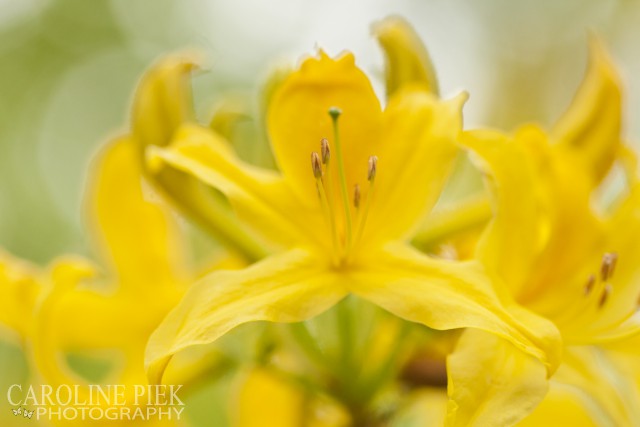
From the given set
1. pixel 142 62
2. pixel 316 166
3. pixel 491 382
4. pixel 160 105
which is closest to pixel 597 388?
pixel 491 382

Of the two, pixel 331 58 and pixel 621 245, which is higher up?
pixel 331 58

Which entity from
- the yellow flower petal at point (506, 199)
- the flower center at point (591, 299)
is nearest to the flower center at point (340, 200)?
the yellow flower petal at point (506, 199)

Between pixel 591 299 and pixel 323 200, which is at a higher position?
pixel 323 200

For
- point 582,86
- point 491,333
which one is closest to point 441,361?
point 491,333

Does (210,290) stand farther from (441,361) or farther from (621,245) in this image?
(621,245)

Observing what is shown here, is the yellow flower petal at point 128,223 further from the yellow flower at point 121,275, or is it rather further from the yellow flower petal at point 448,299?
the yellow flower petal at point 448,299

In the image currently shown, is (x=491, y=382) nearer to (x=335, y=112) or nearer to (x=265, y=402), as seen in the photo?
(x=335, y=112)
